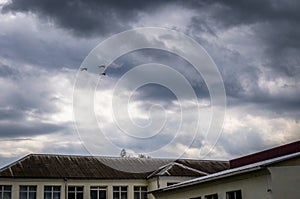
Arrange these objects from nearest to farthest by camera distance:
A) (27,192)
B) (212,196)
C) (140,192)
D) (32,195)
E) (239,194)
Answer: (239,194) → (212,196) → (27,192) → (32,195) → (140,192)

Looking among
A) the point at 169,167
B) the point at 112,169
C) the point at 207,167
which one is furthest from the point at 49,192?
the point at 207,167

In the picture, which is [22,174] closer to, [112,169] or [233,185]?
[112,169]

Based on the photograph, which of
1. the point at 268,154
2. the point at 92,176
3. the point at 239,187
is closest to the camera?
the point at 239,187

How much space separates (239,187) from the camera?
979 inches

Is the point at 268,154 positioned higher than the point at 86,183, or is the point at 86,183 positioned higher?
the point at 86,183

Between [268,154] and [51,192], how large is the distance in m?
25.5

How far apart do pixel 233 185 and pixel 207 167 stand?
29.2 metres

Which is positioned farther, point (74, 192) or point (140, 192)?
point (140, 192)

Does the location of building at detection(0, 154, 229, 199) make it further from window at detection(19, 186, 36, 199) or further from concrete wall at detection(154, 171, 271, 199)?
concrete wall at detection(154, 171, 271, 199)

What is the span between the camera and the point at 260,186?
2297 cm

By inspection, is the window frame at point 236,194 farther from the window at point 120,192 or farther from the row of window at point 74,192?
the window at point 120,192

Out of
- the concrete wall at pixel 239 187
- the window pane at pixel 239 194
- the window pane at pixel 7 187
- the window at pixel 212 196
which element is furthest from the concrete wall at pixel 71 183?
the window pane at pixel 239 194

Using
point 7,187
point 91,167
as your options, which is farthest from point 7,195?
point 91,167

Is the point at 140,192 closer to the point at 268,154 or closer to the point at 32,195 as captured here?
the point at 32,195
